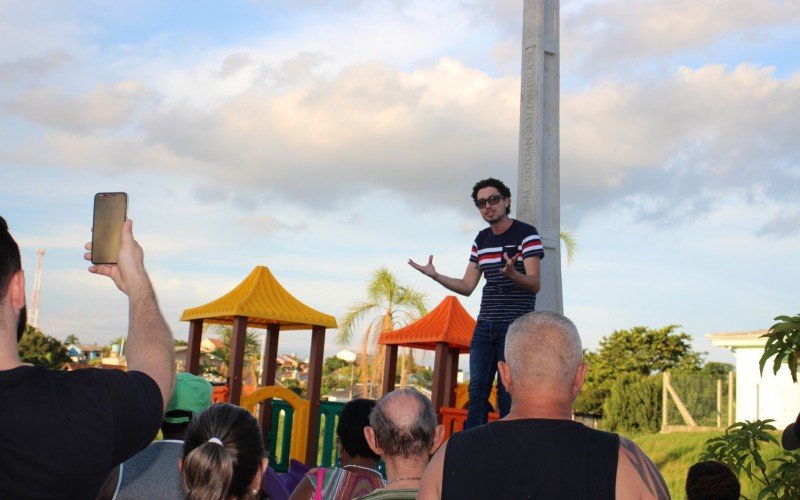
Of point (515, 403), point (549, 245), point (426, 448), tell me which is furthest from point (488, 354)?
point (515, 403)

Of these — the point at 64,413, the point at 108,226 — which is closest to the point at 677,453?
the point at 108,226

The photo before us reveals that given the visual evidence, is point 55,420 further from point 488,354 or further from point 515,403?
point 488,354

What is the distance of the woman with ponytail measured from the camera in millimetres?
2963

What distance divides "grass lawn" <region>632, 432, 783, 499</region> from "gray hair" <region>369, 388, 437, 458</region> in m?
12.6

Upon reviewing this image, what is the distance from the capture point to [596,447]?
105 inches

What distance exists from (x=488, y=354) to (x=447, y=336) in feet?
18.2

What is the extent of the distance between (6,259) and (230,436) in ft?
4.11

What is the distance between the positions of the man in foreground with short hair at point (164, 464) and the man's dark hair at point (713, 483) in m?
2.55

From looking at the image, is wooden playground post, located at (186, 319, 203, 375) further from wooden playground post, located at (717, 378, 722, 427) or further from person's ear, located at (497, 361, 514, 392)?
wooden playground post, located at (717, 378, 722, 427)

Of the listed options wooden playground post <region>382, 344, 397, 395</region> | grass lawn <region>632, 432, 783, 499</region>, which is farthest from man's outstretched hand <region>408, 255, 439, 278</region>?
grass lawn <region>632, 432, 783, 499</region>

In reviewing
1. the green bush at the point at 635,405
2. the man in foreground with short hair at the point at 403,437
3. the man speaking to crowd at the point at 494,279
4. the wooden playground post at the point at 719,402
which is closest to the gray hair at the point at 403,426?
the man in foreground with short hair at the point at 403,437

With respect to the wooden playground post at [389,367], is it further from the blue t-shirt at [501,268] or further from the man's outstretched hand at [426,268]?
the man's outstretched hand at [426,268]

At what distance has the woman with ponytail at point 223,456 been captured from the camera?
117 inches

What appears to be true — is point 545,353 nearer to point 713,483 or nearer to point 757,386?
point 713,483
